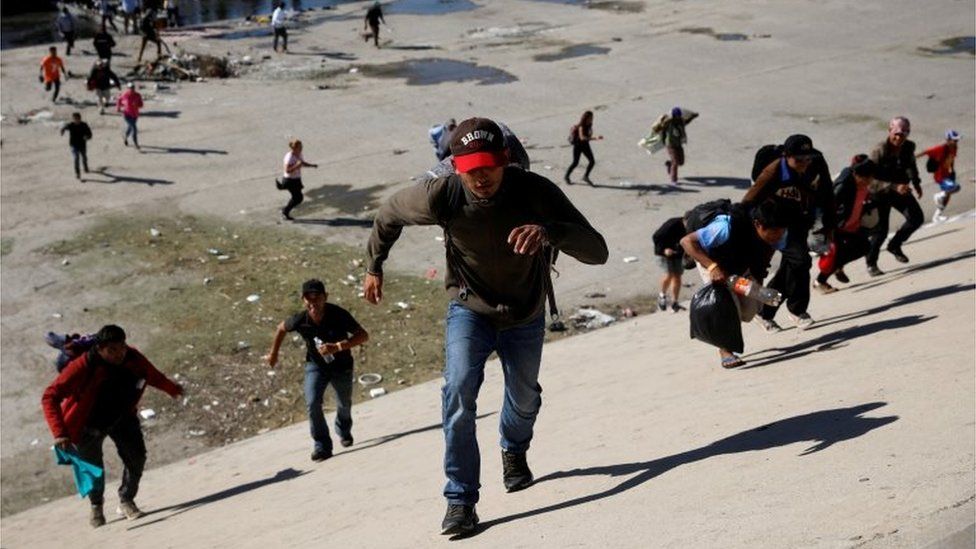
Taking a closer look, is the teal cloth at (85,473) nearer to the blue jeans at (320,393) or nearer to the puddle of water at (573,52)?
the blue jeans at (320,393)

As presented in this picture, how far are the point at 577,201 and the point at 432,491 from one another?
11677 millimetres

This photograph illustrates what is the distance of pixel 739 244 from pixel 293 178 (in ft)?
36.3

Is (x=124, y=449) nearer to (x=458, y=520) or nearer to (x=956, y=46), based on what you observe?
(x=458, y=520)

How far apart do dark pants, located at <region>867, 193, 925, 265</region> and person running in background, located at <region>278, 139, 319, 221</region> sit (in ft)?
27.6

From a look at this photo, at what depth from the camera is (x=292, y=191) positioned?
17609mm

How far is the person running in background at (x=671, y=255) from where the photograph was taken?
460 inches

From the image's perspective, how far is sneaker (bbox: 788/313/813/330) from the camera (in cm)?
955

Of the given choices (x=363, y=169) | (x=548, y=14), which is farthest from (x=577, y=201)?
(x=548, y=14)

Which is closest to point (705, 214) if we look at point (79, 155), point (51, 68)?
point (79, 155)

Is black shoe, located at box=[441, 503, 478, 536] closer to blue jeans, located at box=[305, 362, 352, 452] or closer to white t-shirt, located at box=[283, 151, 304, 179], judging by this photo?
blue jeans, located at box=[305, 362, 352, 452]

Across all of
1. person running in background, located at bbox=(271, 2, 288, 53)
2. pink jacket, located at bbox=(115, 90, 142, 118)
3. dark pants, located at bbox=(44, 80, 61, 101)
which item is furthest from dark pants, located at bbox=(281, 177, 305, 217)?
person running in background, located at bbox=(271, 2, 288, 53)

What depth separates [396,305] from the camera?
559 inches

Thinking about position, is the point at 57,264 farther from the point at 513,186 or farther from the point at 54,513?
the point at 513,186

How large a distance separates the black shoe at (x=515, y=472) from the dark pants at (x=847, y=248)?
6.01 metres
